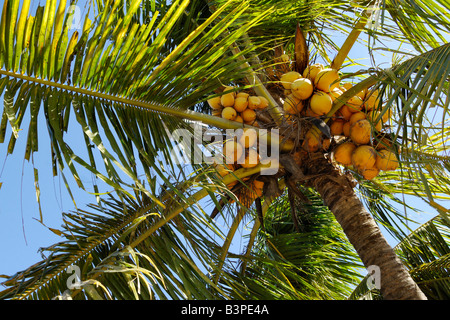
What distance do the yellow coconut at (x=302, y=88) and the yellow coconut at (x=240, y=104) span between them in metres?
0.29

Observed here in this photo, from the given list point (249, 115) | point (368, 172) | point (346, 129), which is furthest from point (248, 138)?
point (368, 172)

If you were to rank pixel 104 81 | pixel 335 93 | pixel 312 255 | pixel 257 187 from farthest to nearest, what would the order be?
pixel 312 255 < pixel 257 187 < pixel 335 93 < pixel 104 81

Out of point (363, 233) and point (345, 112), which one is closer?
point (363, 233)

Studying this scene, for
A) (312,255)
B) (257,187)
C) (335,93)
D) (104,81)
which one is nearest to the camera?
(104,81)

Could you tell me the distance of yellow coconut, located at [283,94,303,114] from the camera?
104 inches

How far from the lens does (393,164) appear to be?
2637mm

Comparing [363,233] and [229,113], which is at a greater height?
[229,113]

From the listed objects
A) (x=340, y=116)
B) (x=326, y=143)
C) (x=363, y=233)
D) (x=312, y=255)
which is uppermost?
(x=340, y=116)

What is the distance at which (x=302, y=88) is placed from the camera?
2605 mm

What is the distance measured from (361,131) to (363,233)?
1.79ft

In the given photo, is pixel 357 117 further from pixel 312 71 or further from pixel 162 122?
pixel 162 122

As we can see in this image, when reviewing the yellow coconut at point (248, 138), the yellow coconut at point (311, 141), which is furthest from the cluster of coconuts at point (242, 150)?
the yellow coconut at point (311, 141)

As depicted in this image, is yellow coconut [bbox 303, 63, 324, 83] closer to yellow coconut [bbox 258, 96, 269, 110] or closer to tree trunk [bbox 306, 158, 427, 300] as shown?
yellow coconut [bbox 258, 96, 269, 110]
